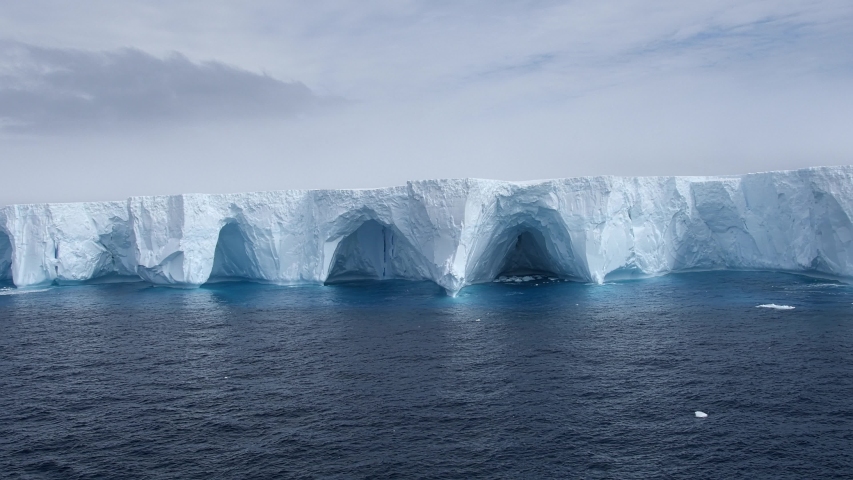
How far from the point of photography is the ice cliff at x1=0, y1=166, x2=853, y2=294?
28.2m

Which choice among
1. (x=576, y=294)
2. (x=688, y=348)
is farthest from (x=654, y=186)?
(x=688, y=348)

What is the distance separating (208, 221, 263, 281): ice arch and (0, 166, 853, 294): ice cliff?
85 mm

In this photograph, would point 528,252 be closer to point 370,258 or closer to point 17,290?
point 370,258

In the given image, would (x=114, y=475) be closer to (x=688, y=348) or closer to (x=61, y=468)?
(x=61, y=468)

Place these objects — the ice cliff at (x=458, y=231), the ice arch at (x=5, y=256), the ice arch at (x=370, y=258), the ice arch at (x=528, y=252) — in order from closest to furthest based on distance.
Answer: the ice cliff at (x=458, y=231)
the ice arch at (x=528, y=252)
the ice arch at (x=370, y=258)
the ice arch at (x=5, y=256)

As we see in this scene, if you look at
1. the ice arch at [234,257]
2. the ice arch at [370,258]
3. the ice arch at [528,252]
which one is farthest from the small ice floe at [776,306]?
the ice arch at [234,257]

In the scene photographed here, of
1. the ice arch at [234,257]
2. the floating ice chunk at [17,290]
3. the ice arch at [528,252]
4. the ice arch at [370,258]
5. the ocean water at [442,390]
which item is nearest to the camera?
the ocean water at [442,390]

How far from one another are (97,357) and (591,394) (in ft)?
47.4

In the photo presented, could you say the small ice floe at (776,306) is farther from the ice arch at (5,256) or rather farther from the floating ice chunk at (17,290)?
the ice arch at (5,256)

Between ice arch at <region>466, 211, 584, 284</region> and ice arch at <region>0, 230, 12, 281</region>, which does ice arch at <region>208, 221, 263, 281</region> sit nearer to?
ice arch at <region>466, 211, 584, 284</region>

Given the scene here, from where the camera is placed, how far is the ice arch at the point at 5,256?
39.4 metres

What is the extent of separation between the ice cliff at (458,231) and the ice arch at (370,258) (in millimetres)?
82

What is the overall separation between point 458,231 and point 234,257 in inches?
602

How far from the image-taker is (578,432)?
40.0 feet
